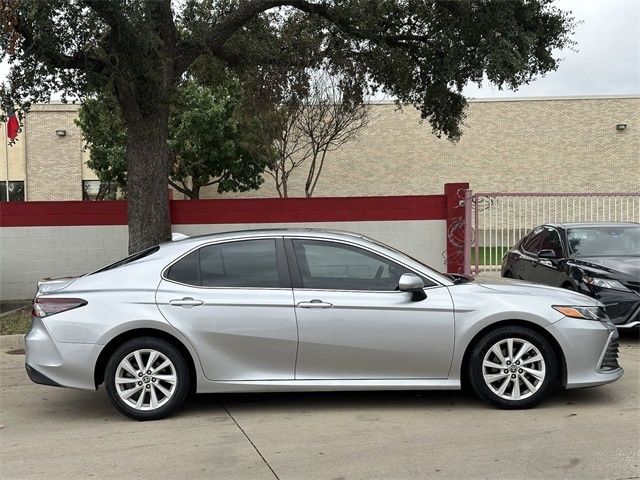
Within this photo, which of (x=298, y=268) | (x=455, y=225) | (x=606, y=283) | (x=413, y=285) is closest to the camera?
(x=413, y=285)

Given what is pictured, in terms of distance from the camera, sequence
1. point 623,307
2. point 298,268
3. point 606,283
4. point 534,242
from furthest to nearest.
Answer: point 534,242, point 606,283, point 623,307, point 298,268

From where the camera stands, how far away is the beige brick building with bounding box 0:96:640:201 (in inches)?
1198

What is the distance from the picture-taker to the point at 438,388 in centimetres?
527

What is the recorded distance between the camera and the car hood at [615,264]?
25.4 feet

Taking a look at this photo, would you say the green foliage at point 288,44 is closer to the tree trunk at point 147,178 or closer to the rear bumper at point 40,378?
the tree trunk at point 147,178

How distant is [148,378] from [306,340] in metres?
1.32

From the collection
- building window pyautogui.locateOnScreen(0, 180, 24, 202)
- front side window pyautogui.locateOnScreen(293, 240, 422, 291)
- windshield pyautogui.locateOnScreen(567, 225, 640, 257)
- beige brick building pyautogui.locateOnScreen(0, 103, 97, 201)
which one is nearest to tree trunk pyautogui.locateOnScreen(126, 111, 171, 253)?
front side window pyautogui.locateOnScreen(293, 240, 422, 291)

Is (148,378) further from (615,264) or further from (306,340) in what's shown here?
(615,264)

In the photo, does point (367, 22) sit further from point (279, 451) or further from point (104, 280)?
point (279, 451)

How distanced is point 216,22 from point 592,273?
7.82 meters

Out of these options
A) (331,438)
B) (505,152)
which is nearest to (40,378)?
(331,438)

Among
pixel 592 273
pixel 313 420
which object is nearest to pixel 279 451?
pixel 313 420

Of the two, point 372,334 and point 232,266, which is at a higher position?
point 232,266

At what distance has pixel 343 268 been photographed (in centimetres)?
539
